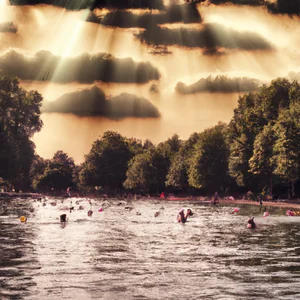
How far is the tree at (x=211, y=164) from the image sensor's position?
170 m

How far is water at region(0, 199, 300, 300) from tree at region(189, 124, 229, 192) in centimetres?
10075

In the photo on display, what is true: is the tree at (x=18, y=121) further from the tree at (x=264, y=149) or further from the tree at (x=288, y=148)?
the tree at (x=288, y=148)

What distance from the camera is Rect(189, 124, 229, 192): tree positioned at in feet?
557

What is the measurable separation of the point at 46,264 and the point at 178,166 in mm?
151571

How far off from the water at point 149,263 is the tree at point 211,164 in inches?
3967

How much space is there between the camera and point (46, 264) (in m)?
40.0

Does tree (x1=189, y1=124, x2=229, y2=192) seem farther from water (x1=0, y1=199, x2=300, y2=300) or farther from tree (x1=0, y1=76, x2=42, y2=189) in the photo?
water (x1=0, y1=199, x2=300, y2=300)

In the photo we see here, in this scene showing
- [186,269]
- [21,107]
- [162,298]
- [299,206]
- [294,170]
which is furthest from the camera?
[21,107]

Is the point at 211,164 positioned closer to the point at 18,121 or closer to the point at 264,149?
the point at 264,149

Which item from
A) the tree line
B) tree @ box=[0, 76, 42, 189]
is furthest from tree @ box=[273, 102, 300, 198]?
tree @ box=[0, 76, 42, 189]

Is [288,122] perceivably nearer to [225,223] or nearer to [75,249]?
[225,223]

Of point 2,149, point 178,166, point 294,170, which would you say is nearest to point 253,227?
point 294,170

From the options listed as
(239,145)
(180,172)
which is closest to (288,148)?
(239,145)

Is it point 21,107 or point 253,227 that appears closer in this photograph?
point 253,227
